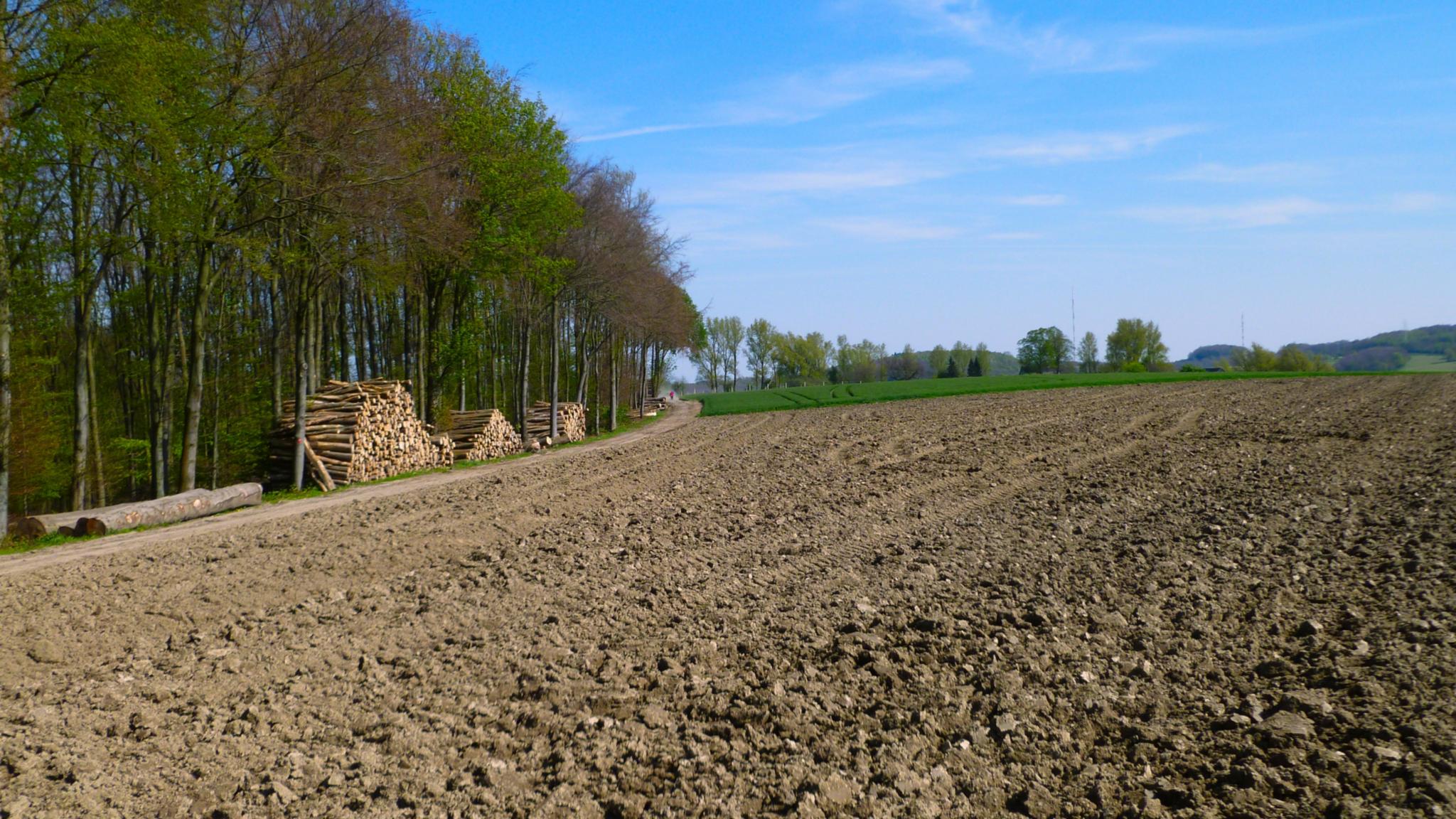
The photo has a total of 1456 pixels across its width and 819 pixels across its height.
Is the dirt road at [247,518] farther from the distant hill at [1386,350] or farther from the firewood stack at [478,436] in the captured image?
the distant hill at [1386,350]

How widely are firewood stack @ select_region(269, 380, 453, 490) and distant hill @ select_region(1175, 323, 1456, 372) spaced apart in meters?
71.9

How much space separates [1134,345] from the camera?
10044 cm

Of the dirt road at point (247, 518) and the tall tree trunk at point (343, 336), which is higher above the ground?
the tall tree trunk at point (343, 336)

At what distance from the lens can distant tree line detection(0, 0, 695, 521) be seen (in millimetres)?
12531

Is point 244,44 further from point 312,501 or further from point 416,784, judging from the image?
point 416,784

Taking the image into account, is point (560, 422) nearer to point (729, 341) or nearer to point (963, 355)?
point (729, 341)

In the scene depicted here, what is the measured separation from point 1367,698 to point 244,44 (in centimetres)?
1748

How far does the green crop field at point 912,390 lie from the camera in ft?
162

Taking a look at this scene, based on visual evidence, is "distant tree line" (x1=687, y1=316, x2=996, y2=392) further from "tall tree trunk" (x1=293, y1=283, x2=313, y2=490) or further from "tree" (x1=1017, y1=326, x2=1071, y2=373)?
"tall tree trunk" (x1=293, y1=283, x2=313, y2=490)

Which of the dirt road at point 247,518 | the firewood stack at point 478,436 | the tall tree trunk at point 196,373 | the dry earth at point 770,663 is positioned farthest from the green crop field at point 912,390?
the dry earth at point 770,663

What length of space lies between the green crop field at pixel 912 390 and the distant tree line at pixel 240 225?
20.8m

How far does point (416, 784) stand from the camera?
157 inches

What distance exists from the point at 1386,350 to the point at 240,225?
117300 mm

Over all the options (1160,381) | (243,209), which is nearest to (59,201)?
(243,209)
